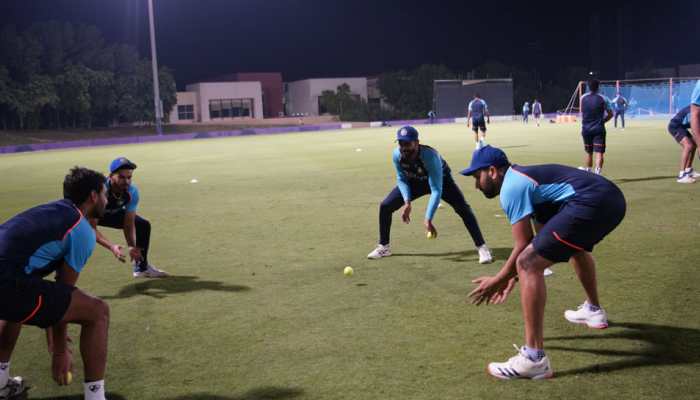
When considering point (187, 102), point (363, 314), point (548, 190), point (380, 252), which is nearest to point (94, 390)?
point (363, 314)

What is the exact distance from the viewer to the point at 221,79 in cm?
8894

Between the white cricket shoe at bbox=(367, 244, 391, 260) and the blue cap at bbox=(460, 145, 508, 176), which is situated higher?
the blue cap at bbox=(460, 145, 508, 176)

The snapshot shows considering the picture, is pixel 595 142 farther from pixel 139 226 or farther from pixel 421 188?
pixel 139 226

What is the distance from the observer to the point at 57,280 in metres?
4.26

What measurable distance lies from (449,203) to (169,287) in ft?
11.4

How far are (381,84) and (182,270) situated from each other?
7634cm

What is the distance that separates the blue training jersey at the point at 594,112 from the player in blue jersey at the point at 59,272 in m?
12.6

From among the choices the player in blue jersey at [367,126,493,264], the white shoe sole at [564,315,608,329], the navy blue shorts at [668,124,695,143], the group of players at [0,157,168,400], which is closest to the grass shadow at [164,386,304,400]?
the group of players at [0,157,168,400]

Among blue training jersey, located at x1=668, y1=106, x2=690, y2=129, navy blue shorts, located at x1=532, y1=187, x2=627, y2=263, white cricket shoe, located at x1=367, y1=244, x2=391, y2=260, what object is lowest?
white cricket shoe, located at x1=367, y1=244, x2=391, y2=260

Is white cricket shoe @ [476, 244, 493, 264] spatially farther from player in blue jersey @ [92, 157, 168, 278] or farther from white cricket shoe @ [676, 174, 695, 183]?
white cricket shoe @ [676, 174, 695, 183]

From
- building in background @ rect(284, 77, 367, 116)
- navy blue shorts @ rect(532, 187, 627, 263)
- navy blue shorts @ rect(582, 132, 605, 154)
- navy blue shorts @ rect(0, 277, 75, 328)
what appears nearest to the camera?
navy blue shorts @ rect(0, 277, 75, 328)

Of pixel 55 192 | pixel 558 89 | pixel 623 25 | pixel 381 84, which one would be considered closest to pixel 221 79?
pixel 381 84

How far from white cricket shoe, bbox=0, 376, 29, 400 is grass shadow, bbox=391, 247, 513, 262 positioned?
4.92 meters

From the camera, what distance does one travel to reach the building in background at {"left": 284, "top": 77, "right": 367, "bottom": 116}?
8331cm
